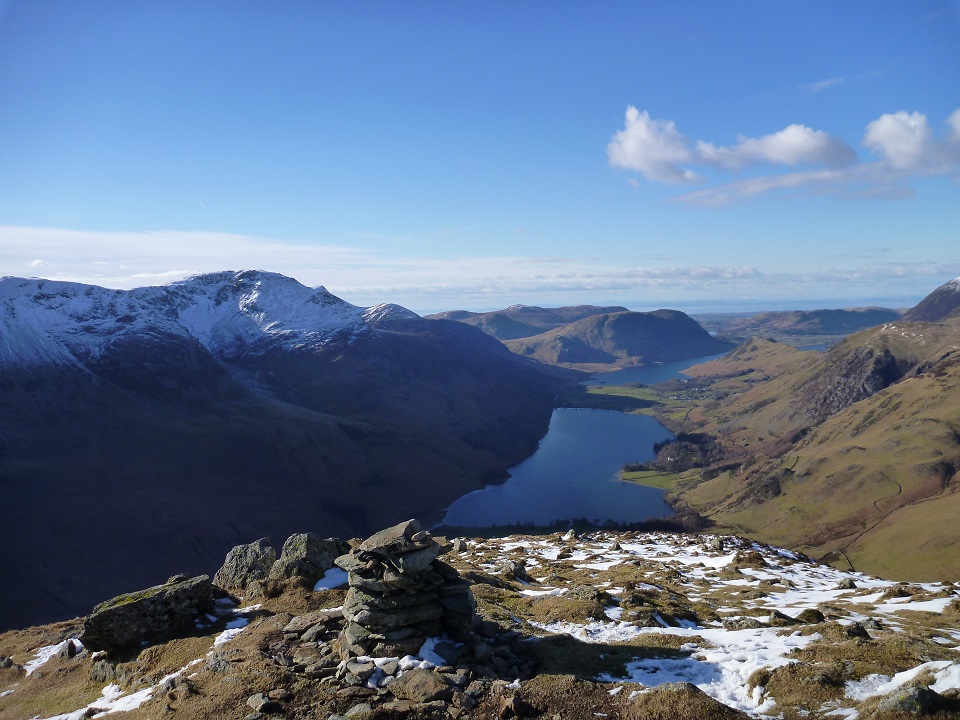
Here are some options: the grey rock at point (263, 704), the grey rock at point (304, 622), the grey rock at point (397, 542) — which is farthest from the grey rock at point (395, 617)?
the grey rock at point (263, 704)

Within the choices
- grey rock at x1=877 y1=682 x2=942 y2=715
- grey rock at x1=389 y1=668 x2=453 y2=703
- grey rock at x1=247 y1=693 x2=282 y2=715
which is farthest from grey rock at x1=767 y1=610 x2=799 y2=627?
grey rock at x1=247 y1=693 x2=282 y2=715

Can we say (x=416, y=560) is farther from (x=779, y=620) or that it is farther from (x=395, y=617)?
(x=779, y=620)

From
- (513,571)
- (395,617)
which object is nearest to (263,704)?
(395,617)

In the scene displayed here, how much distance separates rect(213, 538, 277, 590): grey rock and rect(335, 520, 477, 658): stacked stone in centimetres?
1619

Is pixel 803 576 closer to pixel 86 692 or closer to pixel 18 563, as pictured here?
pixel 86 692

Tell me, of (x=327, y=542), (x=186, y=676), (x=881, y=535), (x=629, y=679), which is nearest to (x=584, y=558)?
(x=327, y=542)

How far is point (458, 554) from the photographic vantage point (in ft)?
209

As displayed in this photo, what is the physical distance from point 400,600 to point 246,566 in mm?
20998

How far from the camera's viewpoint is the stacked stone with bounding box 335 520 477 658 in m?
26.2

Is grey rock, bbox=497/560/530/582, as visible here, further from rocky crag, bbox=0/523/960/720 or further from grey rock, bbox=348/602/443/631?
grey rock, bbox=348/602/443/631

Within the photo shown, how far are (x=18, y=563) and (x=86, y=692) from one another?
6769 inches

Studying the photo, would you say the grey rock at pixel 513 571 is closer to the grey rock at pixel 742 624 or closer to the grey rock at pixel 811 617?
the grey rock at pixel 742 624

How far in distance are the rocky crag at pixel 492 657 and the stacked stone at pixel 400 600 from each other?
13 centimetres

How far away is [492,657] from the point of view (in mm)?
25672
